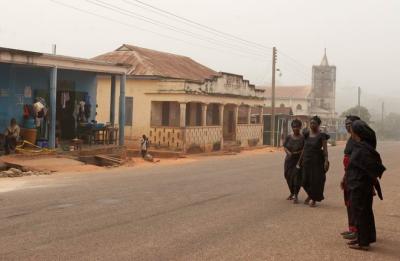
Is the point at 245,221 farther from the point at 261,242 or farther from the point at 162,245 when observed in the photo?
the point at 162,245

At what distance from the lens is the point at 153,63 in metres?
30.3

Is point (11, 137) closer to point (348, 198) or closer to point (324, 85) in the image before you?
point (348, 198)

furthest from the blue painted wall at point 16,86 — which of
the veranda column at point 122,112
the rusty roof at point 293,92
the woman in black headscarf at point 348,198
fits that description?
the rusty roof at point 293,92

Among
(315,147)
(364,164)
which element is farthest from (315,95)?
(364,164)

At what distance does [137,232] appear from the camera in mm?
7172

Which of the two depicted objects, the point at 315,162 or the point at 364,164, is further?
the point at 315,162

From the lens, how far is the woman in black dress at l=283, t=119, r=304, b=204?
10.4 m

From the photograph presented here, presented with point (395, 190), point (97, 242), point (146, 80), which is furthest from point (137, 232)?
point (146, 80)

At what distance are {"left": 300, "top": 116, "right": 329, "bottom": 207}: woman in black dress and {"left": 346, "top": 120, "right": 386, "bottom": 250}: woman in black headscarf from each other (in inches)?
118

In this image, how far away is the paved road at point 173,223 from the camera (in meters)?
6.23

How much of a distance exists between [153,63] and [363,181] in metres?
24.4

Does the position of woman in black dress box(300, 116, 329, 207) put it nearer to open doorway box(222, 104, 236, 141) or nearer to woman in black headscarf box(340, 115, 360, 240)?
woman in black headscarf box(340, 115, 360, 240)

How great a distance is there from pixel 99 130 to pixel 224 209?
14174 millimetres

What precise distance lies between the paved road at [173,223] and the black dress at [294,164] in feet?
1.37
